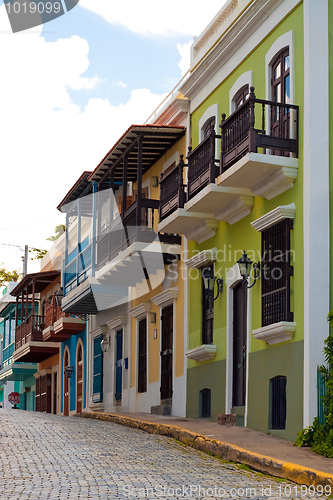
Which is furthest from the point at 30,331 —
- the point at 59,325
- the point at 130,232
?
the point at 130,232

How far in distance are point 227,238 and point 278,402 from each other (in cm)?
378

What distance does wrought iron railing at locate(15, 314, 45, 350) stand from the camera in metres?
30.4

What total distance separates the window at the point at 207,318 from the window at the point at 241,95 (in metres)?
3.29

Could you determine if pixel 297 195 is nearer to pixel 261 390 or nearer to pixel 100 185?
pixel 261 390

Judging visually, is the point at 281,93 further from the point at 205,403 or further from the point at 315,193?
the point at 205,403

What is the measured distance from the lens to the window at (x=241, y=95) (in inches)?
634

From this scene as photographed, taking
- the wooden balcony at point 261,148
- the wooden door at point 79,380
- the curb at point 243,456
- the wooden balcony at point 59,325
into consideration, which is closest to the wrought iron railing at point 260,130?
the wooden balcony at point 261,148

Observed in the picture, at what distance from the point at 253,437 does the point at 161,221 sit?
6.02 m

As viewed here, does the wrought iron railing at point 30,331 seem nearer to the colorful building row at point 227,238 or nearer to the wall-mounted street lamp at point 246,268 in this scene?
the colorful building row at point 227,238

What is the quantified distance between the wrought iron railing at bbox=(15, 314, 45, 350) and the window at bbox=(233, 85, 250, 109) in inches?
608

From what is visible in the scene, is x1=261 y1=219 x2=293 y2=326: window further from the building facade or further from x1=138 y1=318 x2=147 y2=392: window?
x1=138 y1=318 x2=147 y2=392: window

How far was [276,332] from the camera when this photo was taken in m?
13.4

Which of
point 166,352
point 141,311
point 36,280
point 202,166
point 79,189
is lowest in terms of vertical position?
point 166,352

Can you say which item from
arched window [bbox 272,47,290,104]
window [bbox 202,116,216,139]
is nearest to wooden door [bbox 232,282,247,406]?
arched window [bbox 272,47,290,104]
